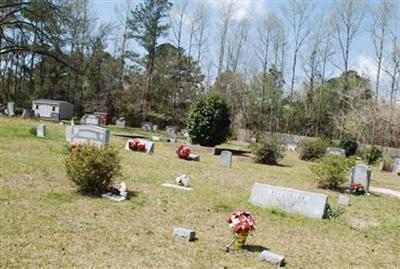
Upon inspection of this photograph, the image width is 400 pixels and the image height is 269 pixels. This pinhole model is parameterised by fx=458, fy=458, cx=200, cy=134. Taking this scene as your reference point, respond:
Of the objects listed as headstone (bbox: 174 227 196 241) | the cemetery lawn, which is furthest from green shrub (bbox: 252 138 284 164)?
headstone (bbox: 174 227 196 241)

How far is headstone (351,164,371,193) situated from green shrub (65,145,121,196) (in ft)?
26.1

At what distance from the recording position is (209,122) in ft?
76.3

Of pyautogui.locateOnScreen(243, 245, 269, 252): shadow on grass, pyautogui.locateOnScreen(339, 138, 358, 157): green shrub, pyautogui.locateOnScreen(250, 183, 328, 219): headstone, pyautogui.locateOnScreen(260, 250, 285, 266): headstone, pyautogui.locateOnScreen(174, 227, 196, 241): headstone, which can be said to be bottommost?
pyautogui.locateOnScreen(243, 245, 269, 252): shadow on grass

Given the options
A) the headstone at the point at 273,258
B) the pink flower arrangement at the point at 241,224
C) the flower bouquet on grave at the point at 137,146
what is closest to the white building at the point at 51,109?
the flower bouquet on grave at the point at 137,146

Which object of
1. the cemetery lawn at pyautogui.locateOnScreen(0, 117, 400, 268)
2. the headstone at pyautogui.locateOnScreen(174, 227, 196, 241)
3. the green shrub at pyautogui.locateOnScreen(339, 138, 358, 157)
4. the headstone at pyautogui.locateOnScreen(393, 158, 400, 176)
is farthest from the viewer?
the green shrub at pyautogui.locateOnScreen(339, 138, 358, 157)

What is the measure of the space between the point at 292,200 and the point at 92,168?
4.07 m

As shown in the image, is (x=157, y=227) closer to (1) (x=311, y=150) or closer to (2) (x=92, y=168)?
(2) (x=92, y=168)

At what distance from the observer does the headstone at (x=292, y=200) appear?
362 inches

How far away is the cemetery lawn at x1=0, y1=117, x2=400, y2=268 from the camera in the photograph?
5.57 metres

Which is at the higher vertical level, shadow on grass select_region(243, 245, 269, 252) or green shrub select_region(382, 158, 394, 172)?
green shrub select_region(382, 158, 394, 172)

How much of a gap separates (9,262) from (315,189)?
10.1 meters

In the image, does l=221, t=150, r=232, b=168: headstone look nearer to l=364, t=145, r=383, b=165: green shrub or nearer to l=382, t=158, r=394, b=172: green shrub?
l=382, t=158, r=394, b=172: green shrub

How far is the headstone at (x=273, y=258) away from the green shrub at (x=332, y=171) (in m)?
8.13

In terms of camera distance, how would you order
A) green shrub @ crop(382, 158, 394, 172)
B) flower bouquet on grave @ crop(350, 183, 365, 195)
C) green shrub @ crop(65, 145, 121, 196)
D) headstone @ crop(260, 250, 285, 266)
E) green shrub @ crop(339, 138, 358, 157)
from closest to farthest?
headstone @ crop(260, 250, 285, 266), green shrub @ crop(65, 145, 121, 196), flower bouquet on grave @ crop(350, 183, 365, 195), green shrub @ crop(382, 158, 394, 172), green shrub @ crop(339, 138, 358, 157)
